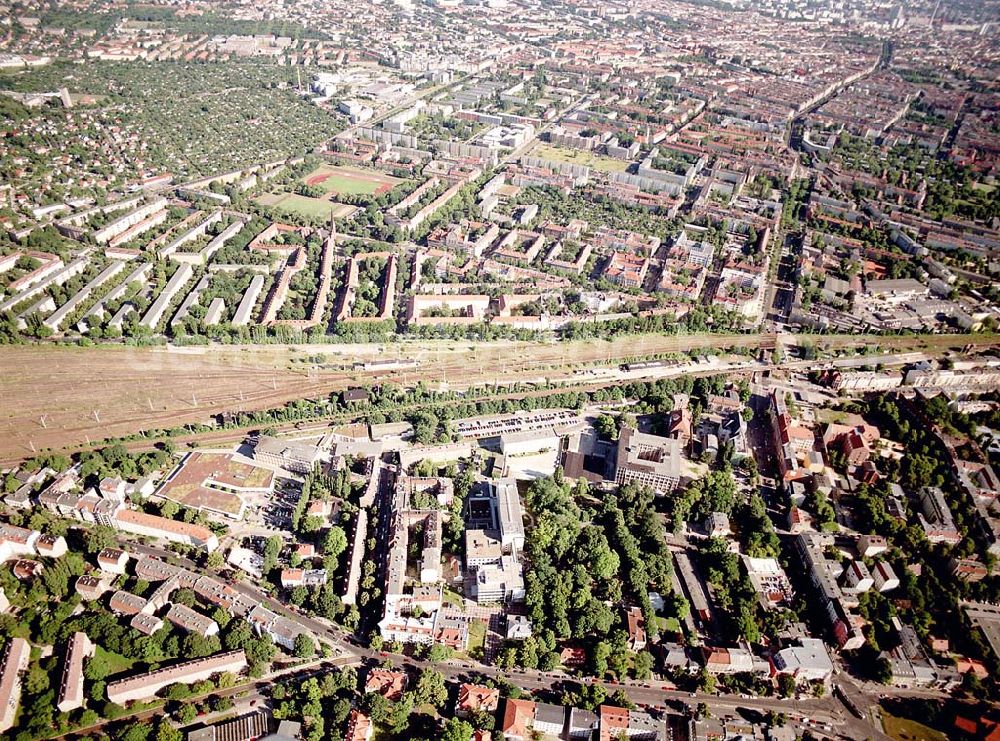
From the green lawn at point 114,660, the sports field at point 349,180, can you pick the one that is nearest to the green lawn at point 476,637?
the green lawn at point 114,660

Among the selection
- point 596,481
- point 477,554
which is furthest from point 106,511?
point 596,481

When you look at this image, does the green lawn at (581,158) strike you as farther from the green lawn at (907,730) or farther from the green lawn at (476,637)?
the green lawn at (907,730)

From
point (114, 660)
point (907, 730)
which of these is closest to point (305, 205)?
point (114, 660)

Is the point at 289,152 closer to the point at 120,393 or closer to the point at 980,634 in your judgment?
the point at 120,393

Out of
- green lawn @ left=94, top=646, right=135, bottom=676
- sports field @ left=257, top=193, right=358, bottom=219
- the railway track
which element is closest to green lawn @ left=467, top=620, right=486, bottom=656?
green lawn @ left=94, top=646, right=135, bottom=676

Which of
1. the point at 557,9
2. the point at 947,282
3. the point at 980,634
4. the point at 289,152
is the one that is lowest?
the point at 980,634

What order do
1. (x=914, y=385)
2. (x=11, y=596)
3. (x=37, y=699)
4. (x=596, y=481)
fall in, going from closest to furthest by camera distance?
(x=37, y=699) < (x=11, y=596) < (x=596, y=481) < (x=914, y=385)

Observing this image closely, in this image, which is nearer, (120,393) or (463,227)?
(120,393)
